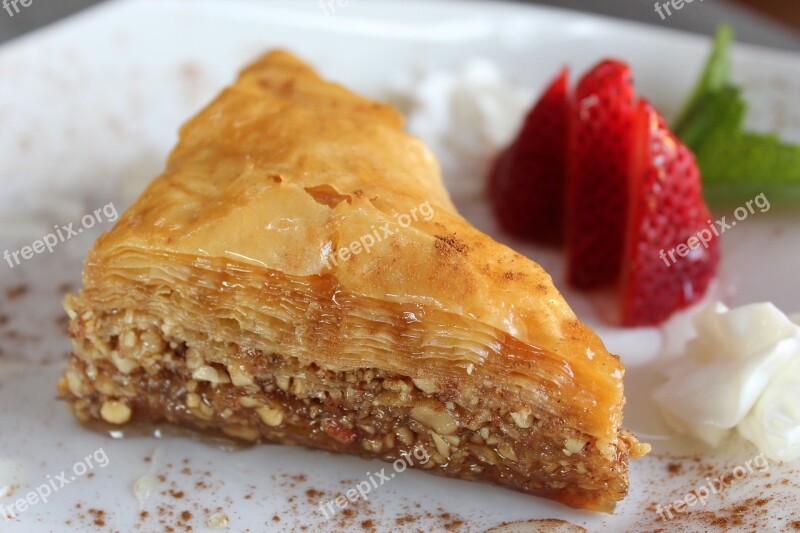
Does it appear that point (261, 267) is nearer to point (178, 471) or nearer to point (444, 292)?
point (444, 292)

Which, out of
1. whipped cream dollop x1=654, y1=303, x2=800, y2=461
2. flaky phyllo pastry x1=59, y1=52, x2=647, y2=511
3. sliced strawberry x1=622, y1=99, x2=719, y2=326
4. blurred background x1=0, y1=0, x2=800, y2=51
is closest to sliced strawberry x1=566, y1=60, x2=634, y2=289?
sliced strawberry x1=622, y1=99, x2=719, y2=326

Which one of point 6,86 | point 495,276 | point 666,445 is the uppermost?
point 495,276

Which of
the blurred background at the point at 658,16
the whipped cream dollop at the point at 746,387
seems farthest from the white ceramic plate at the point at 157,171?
the blurred background at the point at 658,16

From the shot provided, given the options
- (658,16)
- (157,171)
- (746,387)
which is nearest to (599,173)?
(746,387)

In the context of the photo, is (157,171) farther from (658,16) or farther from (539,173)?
(658,16)

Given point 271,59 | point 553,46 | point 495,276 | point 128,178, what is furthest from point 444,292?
point 553,46

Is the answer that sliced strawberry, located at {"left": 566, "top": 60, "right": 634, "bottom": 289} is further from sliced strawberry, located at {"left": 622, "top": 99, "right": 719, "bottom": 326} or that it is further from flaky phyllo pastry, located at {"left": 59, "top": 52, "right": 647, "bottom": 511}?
flaky phyllo pastry, located at {"left": 59, "top": 52, "right": 647, "bottom": 511}
